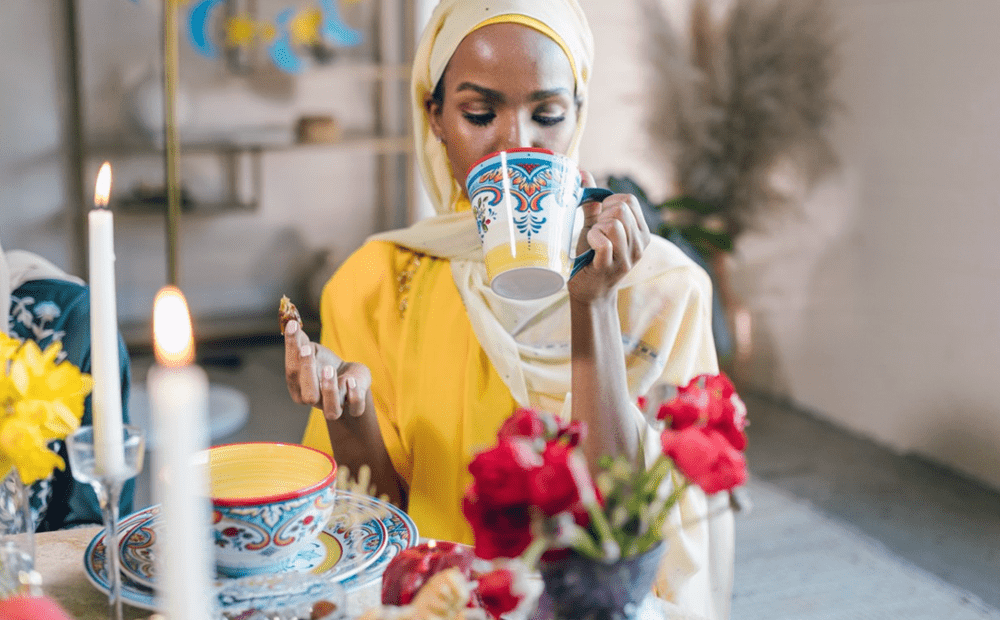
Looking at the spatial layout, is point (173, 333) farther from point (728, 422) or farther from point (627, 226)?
point (627, 226)

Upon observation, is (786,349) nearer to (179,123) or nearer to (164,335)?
(179,123)

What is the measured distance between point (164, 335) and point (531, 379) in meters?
0.74

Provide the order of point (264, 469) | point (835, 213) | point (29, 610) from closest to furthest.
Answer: point (29, 610), point (264, 469), point (835, 213)

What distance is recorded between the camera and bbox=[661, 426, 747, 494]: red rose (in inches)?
19.8

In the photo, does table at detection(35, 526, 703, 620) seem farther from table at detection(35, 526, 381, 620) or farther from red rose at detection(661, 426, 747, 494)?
red rose at detection(661, 426, 747, 494)

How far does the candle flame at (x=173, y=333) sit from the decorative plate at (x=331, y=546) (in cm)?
27

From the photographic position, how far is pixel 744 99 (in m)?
3.25

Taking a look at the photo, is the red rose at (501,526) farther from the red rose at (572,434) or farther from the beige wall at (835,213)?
the beige wall at (835,213)

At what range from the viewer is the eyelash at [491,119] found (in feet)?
3.60

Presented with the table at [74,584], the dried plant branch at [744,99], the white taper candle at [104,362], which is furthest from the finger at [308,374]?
the dried plant branch at [744,99]

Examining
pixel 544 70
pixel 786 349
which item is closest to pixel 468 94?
pixel 544 70

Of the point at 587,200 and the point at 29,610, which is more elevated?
the point at 587,200

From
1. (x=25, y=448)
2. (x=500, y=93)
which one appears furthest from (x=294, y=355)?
(x=500, y=93)

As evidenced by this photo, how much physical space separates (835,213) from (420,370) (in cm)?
234
